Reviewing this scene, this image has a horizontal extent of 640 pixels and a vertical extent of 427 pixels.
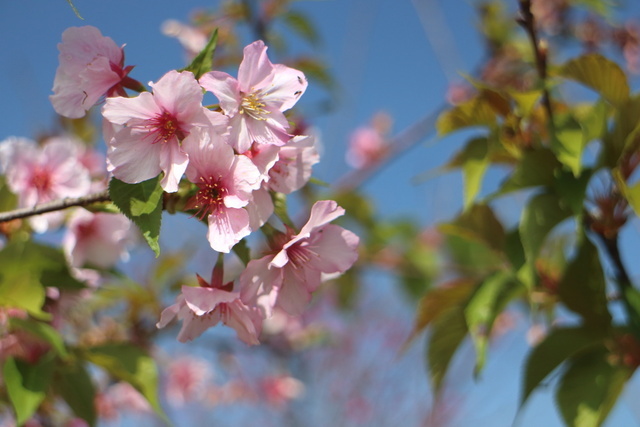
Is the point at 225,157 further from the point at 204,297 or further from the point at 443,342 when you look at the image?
the point at 443,342

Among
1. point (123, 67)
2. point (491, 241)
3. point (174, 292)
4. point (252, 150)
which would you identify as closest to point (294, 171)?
point (252, 150)

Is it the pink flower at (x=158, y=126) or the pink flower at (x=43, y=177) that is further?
the pink flower at (x=43, y=177)

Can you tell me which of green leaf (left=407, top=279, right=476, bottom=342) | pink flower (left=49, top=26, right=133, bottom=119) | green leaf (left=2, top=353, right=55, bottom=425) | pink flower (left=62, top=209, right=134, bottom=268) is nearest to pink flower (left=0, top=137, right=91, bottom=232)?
pink flower (left=62, top=209, right=134, bottom=268)

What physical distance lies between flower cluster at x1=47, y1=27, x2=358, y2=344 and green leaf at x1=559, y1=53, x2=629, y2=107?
0.46 metres

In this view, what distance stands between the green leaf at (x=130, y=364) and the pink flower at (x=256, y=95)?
51cm

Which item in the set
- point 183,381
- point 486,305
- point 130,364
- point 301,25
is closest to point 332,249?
point 486,305

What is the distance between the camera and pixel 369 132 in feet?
9.62

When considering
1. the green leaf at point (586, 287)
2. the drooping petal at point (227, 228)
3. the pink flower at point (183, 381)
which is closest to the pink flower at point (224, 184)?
the drooping petal at point (227, 228)

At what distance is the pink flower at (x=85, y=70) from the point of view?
574 millimetres

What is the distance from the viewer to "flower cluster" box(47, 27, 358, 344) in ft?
1.78

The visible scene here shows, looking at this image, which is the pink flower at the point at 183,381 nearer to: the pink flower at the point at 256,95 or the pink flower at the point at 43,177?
the pink flower at the point at 43,177

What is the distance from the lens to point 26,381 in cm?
85

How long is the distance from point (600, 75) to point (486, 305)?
37 cm

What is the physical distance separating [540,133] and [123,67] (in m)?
0.67
